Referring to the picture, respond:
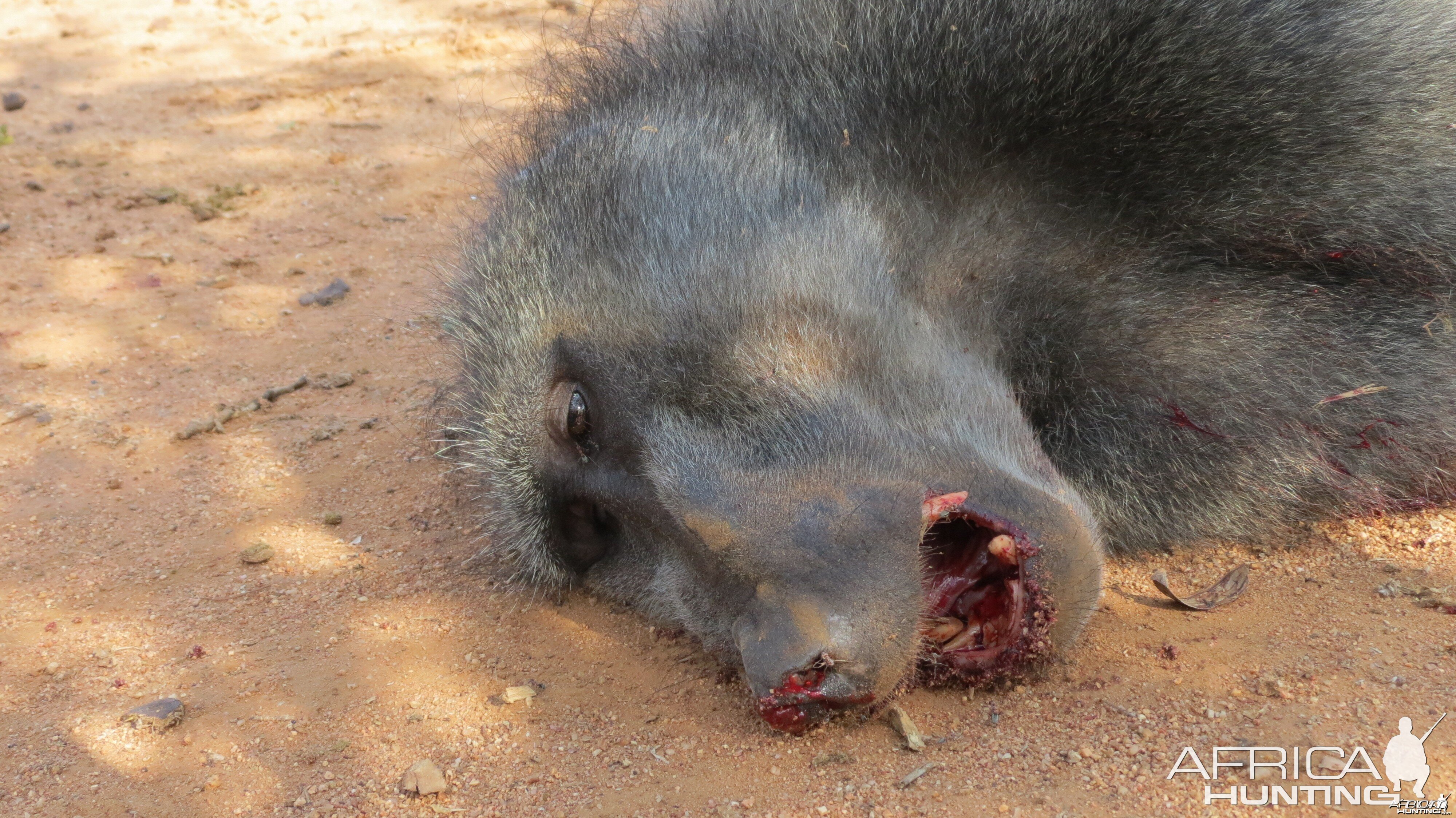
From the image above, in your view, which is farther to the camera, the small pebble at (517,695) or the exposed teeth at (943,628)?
the small pebble at (517,695)

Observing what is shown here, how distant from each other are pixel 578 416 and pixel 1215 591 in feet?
5.26

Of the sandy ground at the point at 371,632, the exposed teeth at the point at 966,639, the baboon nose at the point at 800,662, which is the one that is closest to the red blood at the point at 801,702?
the baboon nose at the point at 800,662

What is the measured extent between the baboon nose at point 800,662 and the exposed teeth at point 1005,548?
37cm

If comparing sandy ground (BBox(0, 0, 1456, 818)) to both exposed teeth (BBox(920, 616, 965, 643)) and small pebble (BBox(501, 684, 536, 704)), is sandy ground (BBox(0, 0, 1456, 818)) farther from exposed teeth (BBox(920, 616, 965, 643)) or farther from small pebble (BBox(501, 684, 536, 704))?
exposed teeth (BBox(920, 616, 965, 643))

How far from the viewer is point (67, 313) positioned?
181 inches

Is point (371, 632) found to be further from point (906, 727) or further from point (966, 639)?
point (966, 639)

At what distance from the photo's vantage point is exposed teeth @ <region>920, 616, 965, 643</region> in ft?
7.05

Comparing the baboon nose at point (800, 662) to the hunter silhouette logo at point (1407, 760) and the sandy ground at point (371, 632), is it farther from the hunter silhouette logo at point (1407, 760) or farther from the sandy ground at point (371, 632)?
the hunter silhouette logo at point (1407, 760)

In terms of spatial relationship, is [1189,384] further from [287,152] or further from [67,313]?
[287,152]

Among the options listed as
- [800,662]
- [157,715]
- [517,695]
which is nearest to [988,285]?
[800,662]

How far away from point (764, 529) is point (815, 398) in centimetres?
35

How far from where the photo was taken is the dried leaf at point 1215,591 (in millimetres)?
2496

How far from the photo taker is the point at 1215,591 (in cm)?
254

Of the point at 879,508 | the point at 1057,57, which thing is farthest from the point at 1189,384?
the point at 879,508
